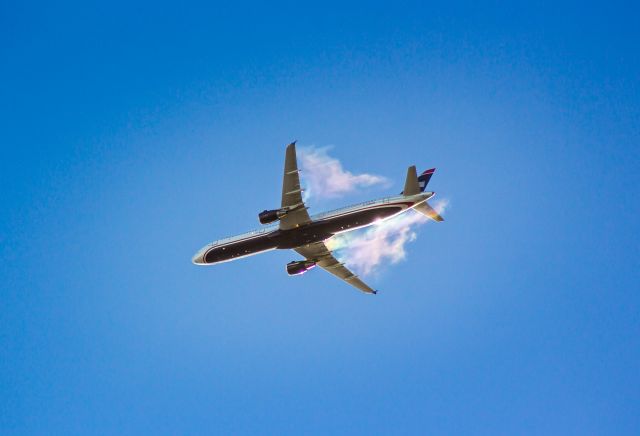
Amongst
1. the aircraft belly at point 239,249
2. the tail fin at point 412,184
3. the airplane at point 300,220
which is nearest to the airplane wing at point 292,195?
the airplane at point 300,220

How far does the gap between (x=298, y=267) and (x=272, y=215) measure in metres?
9.89

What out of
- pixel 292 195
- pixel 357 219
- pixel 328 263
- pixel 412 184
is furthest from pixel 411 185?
pixel 328 263

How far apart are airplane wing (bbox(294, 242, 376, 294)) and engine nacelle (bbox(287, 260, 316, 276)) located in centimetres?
72

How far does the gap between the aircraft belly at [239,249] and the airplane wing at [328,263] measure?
4324 millimetres

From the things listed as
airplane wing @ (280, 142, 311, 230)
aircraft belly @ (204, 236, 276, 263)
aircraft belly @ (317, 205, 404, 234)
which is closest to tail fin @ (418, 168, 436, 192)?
aircraft belly @ (317, 205, 404, 234)

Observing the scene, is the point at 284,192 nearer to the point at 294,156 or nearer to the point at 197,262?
the point at 294,156

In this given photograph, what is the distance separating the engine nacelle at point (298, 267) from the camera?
69.4 m

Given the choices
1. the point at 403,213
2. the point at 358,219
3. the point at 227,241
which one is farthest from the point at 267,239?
the point at 403,213

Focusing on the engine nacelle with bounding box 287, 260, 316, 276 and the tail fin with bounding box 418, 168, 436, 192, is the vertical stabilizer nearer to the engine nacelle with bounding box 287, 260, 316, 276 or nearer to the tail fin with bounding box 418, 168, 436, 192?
the tail fin with bounding box 418, 168, 436, 192

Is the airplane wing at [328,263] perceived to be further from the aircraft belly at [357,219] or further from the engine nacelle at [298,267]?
the aircraft belly at [357,219]

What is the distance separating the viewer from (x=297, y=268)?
69.4 metres

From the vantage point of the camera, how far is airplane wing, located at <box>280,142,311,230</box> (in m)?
58.8

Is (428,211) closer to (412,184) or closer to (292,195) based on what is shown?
(412,184)

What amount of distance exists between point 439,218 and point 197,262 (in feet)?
81.2
